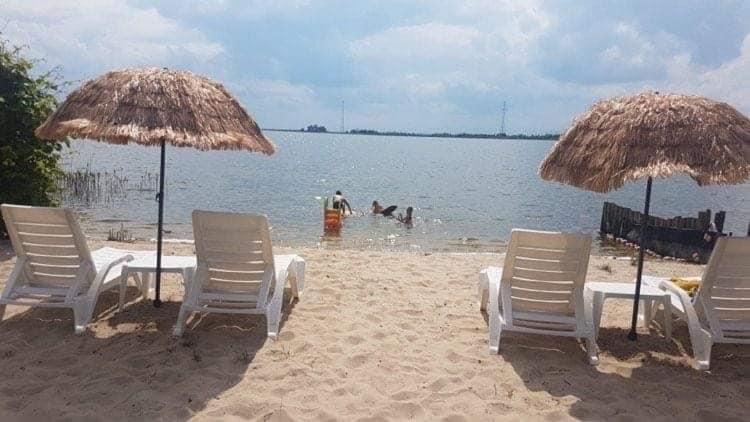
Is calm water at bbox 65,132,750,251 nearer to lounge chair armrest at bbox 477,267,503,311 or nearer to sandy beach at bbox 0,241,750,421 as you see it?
lounge chair armrest at bbox 477,267,503,311

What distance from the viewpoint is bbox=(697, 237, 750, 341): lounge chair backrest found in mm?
4402

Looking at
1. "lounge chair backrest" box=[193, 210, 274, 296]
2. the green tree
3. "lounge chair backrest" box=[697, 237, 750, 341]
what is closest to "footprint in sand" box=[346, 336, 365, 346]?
"lounge chair backrest" box=[193, 210, 274, 296]

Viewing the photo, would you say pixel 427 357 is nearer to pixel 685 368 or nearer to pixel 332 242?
pixel 685 368

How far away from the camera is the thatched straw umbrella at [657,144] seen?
4207mm

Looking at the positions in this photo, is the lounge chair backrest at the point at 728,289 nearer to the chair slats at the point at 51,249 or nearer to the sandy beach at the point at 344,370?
the sandy beach at the point at 344,370

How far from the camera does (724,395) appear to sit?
3965mm

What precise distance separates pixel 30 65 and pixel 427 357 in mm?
7271

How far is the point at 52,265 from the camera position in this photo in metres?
4.85

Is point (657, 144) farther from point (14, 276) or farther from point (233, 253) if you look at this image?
point (14, 276)

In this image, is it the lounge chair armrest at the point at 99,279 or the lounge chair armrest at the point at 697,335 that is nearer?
the lounge chair armrest at the point at 697,335

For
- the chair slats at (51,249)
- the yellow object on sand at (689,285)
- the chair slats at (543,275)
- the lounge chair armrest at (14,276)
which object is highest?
the chair slats at (543,275)

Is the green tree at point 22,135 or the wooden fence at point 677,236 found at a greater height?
the green tree at point 22,135

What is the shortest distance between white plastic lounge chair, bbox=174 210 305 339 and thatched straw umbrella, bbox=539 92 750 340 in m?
2.60

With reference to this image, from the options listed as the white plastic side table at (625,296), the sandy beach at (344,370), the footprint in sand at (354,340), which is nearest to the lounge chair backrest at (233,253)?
the sandy beach at (344,370)
